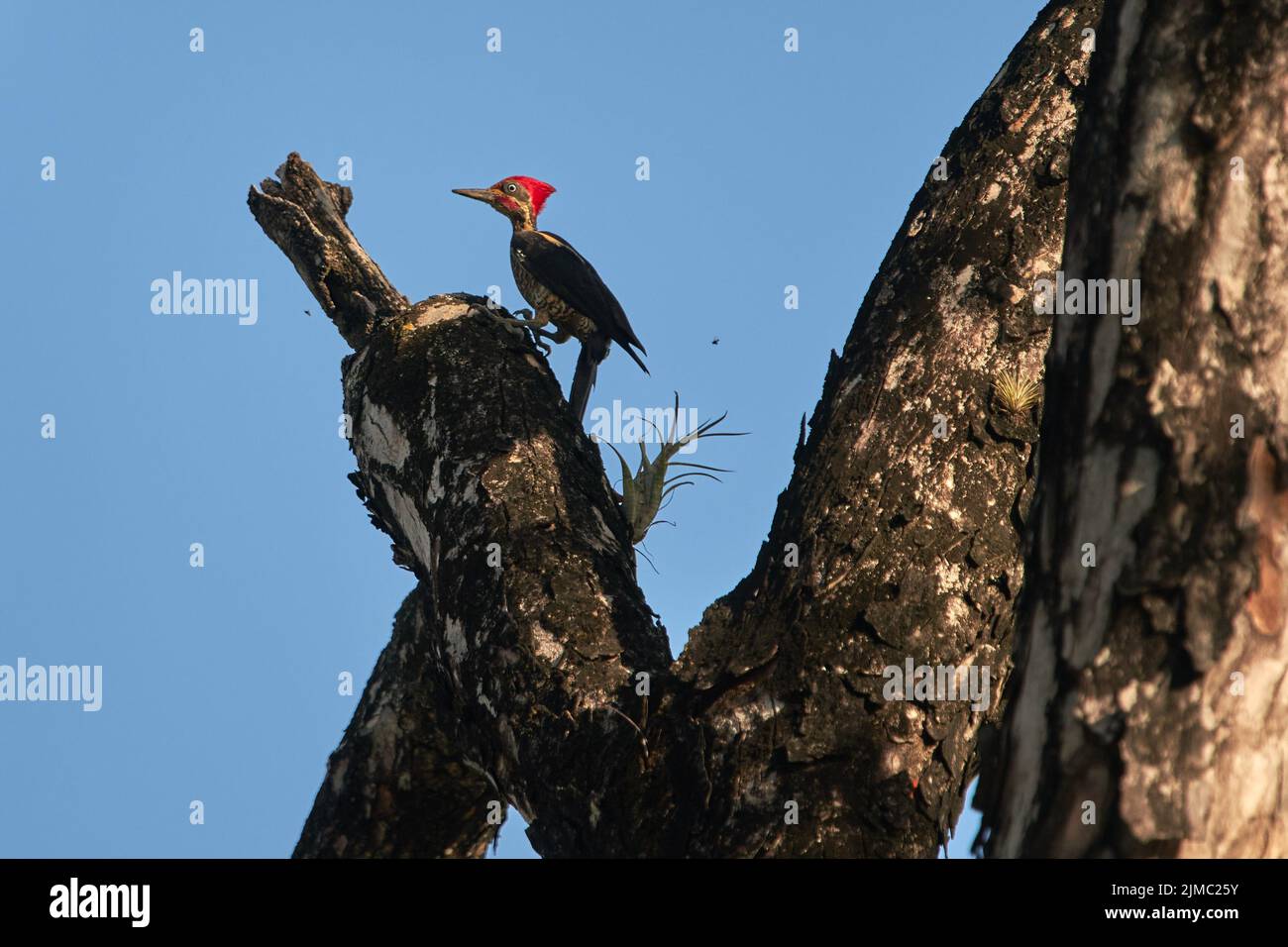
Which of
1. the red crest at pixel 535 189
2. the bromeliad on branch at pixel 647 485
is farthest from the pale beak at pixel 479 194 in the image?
the bromeliad on branch at pixel 647 485

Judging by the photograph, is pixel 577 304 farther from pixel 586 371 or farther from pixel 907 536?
pixel 907 536

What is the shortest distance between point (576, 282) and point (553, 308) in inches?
10.0

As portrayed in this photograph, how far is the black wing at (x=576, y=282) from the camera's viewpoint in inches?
284

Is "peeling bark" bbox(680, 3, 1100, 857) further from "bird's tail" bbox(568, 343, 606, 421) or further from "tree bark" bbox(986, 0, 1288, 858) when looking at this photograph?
"bird's tail" bbox(568, 343, 606, 421)

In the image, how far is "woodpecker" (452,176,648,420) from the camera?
7.27 metres

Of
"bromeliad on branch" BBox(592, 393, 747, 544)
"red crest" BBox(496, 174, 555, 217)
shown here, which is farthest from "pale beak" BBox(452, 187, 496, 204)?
"bromeliad on branch" BBox(592, 393, 747, 544)

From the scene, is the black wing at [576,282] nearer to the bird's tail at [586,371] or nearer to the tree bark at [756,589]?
the bird's tail at [586,371]

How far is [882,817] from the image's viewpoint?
2795 millimetres

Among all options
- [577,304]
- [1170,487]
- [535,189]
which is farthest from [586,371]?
[1170,487]

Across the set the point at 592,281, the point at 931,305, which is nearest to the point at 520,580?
the point at 931,305

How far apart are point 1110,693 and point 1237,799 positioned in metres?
0.22

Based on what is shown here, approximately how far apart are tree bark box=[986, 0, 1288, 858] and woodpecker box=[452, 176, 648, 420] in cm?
506

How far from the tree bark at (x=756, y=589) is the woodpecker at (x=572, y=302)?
2.94m
